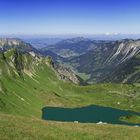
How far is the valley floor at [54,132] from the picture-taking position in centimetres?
5269

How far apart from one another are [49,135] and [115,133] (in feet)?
45.8

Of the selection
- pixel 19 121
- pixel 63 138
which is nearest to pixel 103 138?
pixel 63 138

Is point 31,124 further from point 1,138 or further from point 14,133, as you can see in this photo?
point 1,138

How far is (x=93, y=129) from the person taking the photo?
65500 mm

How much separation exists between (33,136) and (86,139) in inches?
373

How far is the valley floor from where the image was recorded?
5269 centimetres

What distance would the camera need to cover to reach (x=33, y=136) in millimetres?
52875

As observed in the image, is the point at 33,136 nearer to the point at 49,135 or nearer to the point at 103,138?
the point at 49,135

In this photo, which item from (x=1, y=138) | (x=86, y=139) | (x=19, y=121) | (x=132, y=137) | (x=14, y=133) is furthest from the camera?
(x=19, y=121)

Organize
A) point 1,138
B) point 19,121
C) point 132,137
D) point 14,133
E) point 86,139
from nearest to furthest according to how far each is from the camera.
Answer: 1. point 1,138
2. point 14,133
3. point 86,139
4. point 132,137
5. point 19,121

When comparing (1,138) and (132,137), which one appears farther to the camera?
(132,137)

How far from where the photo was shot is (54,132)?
5872 centimetres

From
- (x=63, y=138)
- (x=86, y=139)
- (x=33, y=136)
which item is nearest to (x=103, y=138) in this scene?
(x=86, y=139)

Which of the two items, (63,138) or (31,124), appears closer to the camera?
(63,138)
